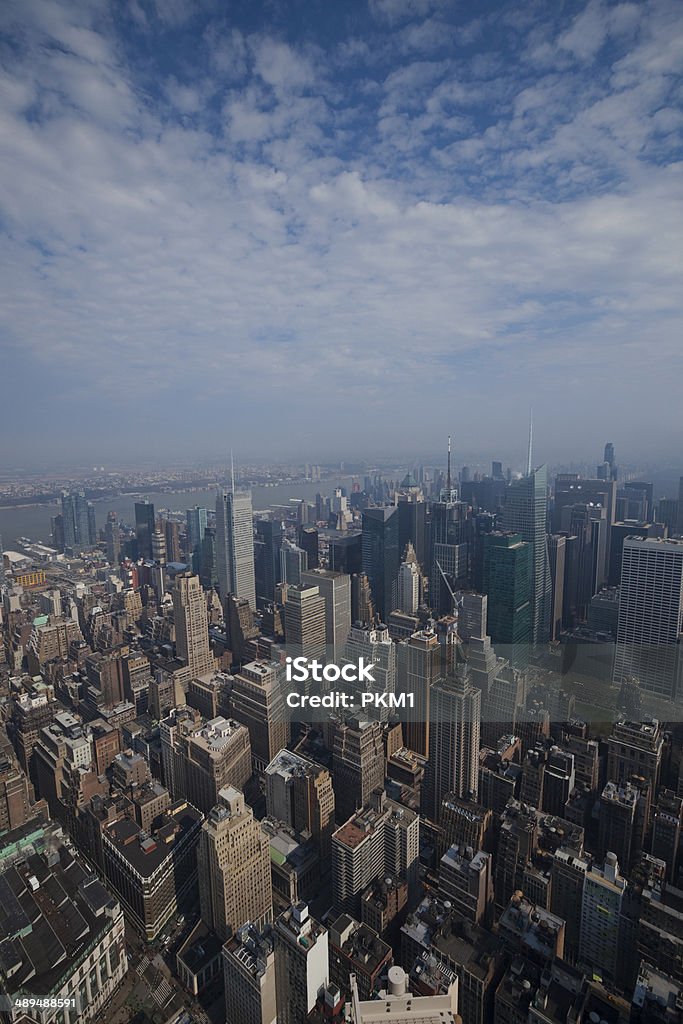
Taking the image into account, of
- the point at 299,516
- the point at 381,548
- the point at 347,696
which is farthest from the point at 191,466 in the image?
the point at 347,696

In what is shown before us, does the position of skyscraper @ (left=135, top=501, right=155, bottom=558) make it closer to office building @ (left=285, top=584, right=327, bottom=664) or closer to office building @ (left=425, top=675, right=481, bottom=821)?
office building @ (left=285, top=584, right=327, bottom=664)

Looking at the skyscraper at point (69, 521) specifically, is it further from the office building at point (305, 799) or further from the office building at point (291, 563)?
the office building at point (305, 799)

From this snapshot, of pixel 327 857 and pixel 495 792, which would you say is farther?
pixel 495 792

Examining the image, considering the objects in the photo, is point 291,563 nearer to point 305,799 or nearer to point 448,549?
point 448,549

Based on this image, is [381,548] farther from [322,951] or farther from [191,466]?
[322,951]

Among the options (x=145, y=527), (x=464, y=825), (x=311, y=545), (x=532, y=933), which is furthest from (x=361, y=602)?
(x=145, y=527)

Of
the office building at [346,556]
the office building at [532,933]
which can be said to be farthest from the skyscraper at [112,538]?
the office building at [532,933]
